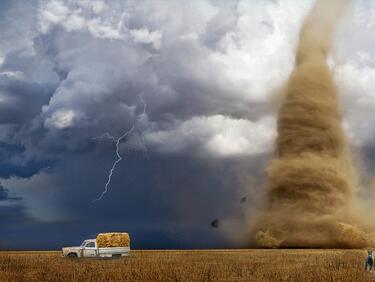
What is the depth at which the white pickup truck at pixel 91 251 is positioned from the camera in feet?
136

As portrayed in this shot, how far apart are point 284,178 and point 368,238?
12933 millimetres

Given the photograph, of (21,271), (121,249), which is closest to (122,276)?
(21,271)

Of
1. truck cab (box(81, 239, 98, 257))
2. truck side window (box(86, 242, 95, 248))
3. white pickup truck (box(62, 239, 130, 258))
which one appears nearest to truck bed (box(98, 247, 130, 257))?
white pickup truck (box(62, 239, 130, 258))

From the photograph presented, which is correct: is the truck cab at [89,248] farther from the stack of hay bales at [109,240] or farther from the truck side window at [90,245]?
the stack of hay bales at [109,240]

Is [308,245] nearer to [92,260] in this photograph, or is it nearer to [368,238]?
[368,238]

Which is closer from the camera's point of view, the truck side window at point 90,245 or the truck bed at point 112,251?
the truck bed at point 112,251

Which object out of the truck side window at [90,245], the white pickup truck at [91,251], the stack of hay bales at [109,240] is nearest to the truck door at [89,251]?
the white pickup truck at [91,251]

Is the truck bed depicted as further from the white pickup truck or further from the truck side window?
the truck side window

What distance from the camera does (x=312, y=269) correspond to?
107 ft

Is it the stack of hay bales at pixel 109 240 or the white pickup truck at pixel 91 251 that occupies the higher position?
the stack of hay bales at pixel 109 240

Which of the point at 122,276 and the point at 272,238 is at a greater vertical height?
the point at 272,238

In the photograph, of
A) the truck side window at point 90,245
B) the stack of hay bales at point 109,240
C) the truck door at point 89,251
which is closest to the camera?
the truck door at point 89,251

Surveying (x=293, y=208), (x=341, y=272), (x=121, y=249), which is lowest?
(x=341, y=272)

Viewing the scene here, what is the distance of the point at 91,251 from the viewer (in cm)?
4141
